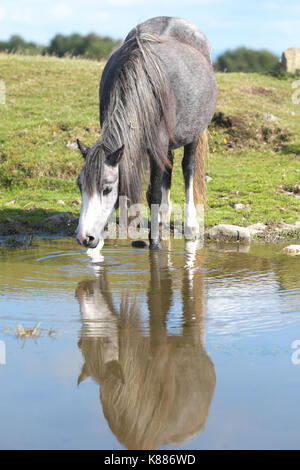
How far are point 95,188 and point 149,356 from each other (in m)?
2.10

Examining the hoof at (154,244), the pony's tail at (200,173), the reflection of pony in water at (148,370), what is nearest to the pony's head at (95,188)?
the reflection of pony in water at (148,370)

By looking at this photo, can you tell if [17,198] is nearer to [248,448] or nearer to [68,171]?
[68,171]

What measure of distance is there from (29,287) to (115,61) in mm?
2605

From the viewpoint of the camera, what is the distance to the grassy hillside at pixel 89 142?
30.2 ft

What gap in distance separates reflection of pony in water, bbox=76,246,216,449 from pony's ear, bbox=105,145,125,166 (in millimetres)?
1242

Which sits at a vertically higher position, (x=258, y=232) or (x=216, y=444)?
(x=216, y=444)

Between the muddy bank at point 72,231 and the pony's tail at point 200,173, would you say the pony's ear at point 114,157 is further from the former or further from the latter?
the pony's tail at point 200,173

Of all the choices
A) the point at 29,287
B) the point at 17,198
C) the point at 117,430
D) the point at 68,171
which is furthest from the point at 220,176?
the point at 117,430

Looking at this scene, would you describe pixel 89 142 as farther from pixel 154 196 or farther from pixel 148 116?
pixel 148 116

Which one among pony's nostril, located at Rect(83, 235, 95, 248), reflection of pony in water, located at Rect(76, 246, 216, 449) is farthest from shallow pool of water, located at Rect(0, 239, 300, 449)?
pony's nostril, located at Rect(83, 235, 95, 248)

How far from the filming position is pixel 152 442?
99.2 inches

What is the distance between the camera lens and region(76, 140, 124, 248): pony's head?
5125 mm

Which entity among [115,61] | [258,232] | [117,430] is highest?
[115,61]
